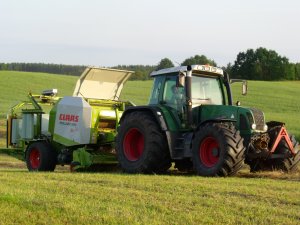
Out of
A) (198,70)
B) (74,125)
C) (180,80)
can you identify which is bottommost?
(74,125)

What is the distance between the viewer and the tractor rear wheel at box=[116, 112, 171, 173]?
10570 millimetres

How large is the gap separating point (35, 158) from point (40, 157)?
48cm

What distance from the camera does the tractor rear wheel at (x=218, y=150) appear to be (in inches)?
371

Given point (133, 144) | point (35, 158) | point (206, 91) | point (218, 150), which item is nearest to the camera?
point (218, 150)

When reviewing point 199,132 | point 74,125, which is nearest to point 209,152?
point 199,132

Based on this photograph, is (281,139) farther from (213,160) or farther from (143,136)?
(143,136)

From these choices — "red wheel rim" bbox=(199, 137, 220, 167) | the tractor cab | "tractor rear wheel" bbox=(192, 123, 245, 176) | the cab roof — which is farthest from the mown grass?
the cab roof

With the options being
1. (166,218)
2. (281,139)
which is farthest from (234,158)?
(166,218)

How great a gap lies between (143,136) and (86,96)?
324 cm

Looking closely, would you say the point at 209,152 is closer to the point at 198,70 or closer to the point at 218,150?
the point at 218,150

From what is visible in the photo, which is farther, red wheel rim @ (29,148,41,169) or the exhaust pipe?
red wheel rim @ (29,148,41,169)

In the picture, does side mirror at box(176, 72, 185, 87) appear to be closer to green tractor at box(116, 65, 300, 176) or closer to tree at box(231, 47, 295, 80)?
green tractor at box(116, 65, 300, 176)

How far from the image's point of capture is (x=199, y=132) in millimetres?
10047

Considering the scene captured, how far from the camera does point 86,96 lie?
13.7 m
